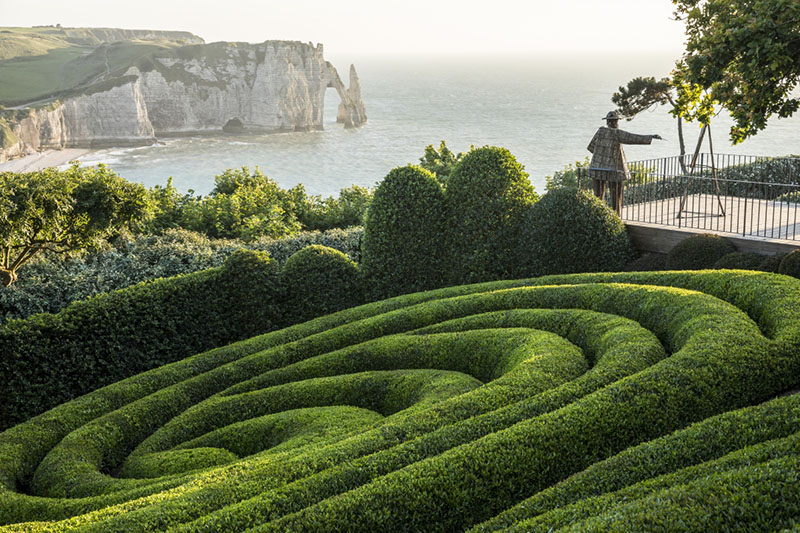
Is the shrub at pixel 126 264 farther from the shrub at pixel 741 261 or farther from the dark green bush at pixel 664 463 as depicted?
the dark green bush at pixel 664 463

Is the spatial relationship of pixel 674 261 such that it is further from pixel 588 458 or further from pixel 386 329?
pixel 588 458

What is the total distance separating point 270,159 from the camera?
102m

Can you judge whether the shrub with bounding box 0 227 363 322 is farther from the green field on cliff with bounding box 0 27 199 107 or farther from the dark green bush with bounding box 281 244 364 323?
the green field on cliff with bounding box 0 27 199 107

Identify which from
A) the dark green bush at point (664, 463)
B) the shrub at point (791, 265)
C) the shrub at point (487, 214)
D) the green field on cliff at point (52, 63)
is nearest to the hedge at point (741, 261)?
the shrub at point (791, 265)

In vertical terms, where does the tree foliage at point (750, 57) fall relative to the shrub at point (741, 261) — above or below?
above

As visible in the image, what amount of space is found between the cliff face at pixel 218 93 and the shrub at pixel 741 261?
10656cm

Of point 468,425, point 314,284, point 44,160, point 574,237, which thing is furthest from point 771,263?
point 44,160

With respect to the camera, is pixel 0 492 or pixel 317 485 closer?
pixel 317 485

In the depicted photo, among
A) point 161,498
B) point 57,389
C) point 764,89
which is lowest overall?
point 57,389

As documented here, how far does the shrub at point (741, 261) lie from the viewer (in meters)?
12.5

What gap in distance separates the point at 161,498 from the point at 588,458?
13.6 ft

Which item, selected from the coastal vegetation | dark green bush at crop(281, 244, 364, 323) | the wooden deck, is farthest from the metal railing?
dark green bush at crop(281, 244, 364, 323)

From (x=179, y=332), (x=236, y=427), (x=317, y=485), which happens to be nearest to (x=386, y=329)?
(x=236, y=427)

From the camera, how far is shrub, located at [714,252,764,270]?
491 inches
